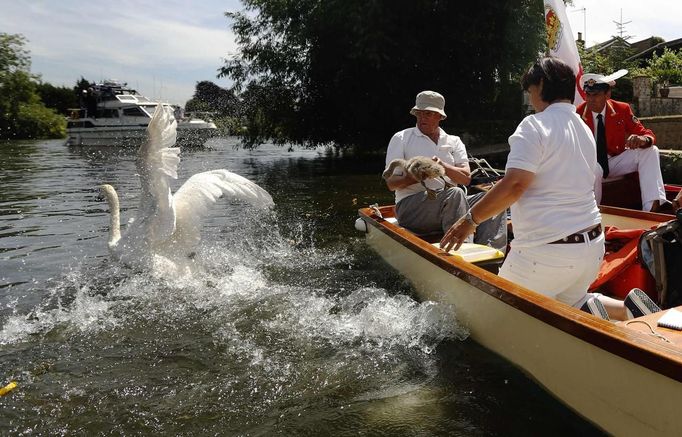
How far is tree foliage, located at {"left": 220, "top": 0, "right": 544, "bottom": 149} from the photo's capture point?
688 inches

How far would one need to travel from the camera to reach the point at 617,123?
5.91 meters

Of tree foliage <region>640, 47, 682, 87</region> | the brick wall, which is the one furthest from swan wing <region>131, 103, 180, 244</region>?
tree foliage <region>640, 47, 682, 87</region>

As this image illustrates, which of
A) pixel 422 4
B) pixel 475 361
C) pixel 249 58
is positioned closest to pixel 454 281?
pixel 475 361

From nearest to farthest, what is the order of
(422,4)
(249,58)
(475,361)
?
(475,361)
(422,4)
(249,58)

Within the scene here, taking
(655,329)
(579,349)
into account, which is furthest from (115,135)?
(655,329)

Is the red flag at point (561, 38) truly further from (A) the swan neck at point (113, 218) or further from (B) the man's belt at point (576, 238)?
(A) the swan neck at point (113, 218)

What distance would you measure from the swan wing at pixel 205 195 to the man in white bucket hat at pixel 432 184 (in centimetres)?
133

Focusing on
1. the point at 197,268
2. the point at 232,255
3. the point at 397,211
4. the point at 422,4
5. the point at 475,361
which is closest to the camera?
the point at 475,361

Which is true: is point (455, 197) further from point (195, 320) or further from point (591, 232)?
point (195, 320)

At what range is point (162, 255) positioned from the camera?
5637 mm

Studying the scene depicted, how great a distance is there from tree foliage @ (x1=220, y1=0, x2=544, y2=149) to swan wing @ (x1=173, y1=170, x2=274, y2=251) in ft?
40.8

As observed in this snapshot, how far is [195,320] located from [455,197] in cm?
259

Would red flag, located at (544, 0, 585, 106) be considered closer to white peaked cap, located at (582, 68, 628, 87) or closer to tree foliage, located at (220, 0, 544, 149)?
white peaked cap, located at (582, 68, 628, 87)

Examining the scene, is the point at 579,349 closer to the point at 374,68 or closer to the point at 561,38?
the point at 561,38
